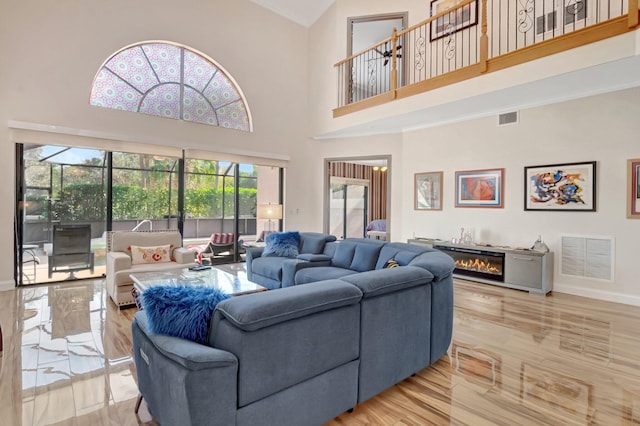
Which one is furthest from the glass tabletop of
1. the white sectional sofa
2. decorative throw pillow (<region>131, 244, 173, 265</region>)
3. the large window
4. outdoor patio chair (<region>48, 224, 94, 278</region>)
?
the large window

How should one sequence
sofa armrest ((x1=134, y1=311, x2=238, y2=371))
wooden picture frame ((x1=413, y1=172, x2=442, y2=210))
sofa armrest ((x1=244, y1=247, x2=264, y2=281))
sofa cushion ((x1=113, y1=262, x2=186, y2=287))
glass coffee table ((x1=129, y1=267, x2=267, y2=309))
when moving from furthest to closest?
wooden picture frame ((x1=413, y1=172, x2=442, y2=210)) → sofa armrest ((x1=244, y1=247, x2=264, y2=281)) → sofa cushion ((x1=113, y1=262, x2=186, y2=287)) → glass coffee table ((x1=129, y1=267, x2=267, y2=309)) → sofa armrest ((x1=134, y1=311, x2=238, y2=371))

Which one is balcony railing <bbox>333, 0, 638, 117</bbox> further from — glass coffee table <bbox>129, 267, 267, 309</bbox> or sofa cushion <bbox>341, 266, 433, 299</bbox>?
glass coffee table <bbox>129, 267, 267, 309</bbox>

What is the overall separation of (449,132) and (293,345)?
18.3 ft

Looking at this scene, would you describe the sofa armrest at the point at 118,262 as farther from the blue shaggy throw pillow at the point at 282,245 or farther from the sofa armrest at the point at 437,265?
the sofa armrest at the point at 437,265

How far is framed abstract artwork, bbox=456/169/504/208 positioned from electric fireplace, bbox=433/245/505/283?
87 cm

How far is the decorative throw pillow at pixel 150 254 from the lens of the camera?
442cm

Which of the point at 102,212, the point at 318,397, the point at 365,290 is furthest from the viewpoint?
the point at 102,212

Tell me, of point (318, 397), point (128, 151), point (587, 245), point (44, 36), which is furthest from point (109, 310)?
point (587, 245)

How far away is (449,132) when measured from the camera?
6078 mm

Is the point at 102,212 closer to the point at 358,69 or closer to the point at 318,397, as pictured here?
the point at 318,397

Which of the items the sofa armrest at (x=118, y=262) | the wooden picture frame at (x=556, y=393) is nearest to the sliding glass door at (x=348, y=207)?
the sofa armrest at (x=118, y=262)

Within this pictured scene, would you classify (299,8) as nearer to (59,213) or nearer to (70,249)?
(59,213)

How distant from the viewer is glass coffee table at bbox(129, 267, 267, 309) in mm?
3203

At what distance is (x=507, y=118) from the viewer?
531cm
